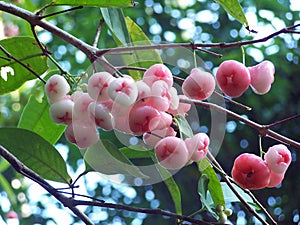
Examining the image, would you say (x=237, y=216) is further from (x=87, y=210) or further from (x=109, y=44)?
(x=109, y=44)

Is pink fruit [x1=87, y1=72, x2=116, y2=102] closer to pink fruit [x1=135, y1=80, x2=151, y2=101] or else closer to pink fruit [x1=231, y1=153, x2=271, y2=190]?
pink fruit [x1=135, y1=80, x2=151, y2=101]

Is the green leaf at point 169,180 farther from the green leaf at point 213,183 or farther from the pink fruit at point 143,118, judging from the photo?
the pink fruit at point 143,118

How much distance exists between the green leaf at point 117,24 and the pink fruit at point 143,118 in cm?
18

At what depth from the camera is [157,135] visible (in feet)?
2.23

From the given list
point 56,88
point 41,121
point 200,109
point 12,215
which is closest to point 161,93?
point 56,88

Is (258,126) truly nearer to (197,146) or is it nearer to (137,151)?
(197,146)

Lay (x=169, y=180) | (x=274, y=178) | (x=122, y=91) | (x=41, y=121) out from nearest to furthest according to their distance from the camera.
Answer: (x=122, y=91) → (x=274, y=178) → (x=169, y=180) → (x=41, y=121)

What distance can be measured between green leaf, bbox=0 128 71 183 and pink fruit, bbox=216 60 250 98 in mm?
286

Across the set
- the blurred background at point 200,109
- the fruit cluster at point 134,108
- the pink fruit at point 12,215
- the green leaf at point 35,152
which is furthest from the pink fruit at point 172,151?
the blurred background at point 200,109

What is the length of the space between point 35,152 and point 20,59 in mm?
143

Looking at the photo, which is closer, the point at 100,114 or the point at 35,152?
the point at 100,114

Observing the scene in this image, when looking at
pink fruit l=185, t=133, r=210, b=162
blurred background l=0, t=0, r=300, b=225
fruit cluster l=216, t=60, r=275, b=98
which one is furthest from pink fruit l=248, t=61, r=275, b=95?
blurred background l=0, t=0, r=300, b=225

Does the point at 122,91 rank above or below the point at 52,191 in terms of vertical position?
above

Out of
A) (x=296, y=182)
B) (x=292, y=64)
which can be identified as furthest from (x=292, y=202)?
(x=292, y=64)
